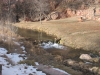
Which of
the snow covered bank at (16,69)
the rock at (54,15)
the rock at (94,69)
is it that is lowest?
the rock at (94,69)

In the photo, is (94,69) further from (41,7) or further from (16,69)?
(41,7)

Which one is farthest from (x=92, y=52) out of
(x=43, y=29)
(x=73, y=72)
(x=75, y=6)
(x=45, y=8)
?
(x=75, y=6)

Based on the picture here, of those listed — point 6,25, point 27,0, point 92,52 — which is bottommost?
point 92,52

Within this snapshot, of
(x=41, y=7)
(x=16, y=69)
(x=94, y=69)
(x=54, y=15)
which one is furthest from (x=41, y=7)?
(x=16, y=69)

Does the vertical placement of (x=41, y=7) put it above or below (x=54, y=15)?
above

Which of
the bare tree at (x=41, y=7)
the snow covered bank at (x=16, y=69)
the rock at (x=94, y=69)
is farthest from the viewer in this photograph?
the bare tree at (x=41, y=7)

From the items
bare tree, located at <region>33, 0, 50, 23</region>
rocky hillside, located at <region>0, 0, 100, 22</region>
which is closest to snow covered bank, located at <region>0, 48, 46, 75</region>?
rocky hillside, located at <region>0, 0, 100, 22</region>

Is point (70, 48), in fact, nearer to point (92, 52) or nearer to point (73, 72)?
point (92, 52)

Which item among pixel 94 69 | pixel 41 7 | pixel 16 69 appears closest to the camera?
pixel 16 69

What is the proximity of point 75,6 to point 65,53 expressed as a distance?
4347 centimetres

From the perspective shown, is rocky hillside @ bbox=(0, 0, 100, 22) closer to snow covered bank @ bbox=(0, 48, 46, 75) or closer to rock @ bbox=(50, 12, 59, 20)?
rock @ bbox=(50, 12, 59, 20)

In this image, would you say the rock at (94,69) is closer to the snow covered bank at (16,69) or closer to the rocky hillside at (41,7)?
the snow covered bank at (16,69)

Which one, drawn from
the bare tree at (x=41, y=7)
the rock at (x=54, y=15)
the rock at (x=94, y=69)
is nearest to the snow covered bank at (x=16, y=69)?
the rock at (x=94, y=69)

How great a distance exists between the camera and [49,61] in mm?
20062
